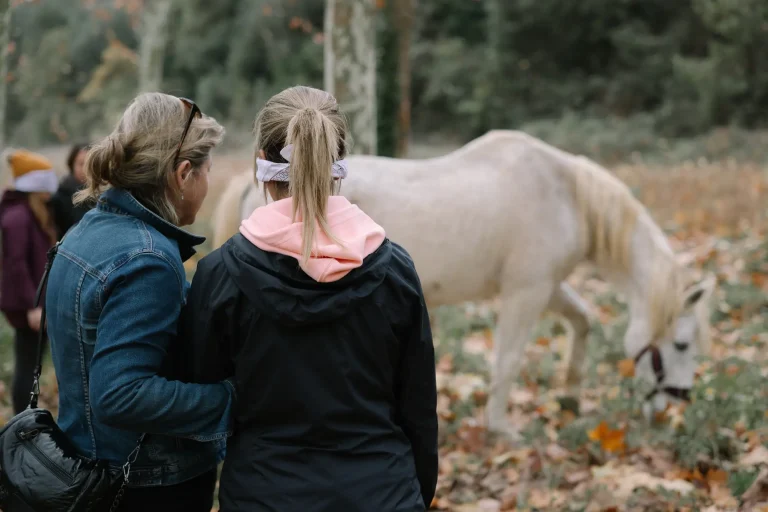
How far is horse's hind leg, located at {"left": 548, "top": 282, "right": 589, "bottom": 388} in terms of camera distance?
545cm

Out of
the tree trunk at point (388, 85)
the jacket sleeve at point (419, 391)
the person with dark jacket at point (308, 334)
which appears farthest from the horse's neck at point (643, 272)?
the tree trunk at point (388, 85)

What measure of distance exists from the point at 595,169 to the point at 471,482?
2.16m

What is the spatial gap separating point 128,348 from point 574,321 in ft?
14.2

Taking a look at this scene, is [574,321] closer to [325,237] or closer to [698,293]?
[698,293]

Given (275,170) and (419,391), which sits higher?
(275,170)

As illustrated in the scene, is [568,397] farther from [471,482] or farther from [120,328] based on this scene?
[120,328]

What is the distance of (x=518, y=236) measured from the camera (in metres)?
4.80

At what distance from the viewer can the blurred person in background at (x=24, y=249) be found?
165 inches

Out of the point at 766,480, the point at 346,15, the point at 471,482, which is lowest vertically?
the point at 471,482

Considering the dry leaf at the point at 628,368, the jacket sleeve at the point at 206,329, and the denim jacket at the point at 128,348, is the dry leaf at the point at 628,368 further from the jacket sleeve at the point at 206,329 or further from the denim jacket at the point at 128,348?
the jacket sleeve at the point at 206,329

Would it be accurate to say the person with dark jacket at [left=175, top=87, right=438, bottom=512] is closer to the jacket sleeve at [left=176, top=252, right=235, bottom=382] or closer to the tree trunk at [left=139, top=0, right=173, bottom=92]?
the jacket sleeve at [left=176, top=252, right=235, bottom=382]

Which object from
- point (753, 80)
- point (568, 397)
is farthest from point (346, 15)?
point (753, 80)

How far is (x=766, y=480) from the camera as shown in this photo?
3.41 m

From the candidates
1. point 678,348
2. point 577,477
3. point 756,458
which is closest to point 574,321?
point 678,348
